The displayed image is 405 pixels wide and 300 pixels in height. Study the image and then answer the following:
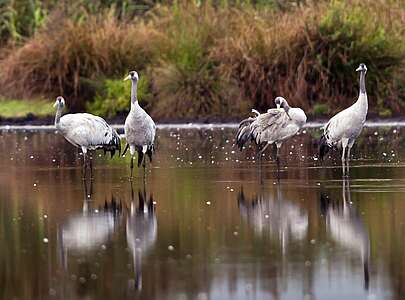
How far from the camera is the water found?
10.1m

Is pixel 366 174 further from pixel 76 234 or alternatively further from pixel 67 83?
pixel 67 83

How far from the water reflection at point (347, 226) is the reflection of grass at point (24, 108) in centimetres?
1834

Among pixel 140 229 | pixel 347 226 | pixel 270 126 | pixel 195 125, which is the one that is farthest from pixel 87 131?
pixel 195 125

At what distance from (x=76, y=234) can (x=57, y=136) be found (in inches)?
665

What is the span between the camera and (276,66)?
3091 cm

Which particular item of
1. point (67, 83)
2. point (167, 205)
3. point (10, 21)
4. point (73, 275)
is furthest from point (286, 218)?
point (10, 21)

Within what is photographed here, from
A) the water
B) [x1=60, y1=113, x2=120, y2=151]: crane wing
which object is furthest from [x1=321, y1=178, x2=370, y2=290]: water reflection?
[x1=60, y1=113, x2=120, y2=151]: crane wing

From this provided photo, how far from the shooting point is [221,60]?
31.5m

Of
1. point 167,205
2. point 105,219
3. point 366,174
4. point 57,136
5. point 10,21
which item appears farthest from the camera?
point 10,21

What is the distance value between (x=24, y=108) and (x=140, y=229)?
2094 cm

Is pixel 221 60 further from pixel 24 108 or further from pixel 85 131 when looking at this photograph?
pixel 85 131

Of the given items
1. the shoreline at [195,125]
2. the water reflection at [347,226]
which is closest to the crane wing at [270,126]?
the water reflection at [347,226]

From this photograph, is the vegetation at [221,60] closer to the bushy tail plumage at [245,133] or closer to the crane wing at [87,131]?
the bushy tail plumage at [245,133]

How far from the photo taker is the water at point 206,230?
10.1 m
